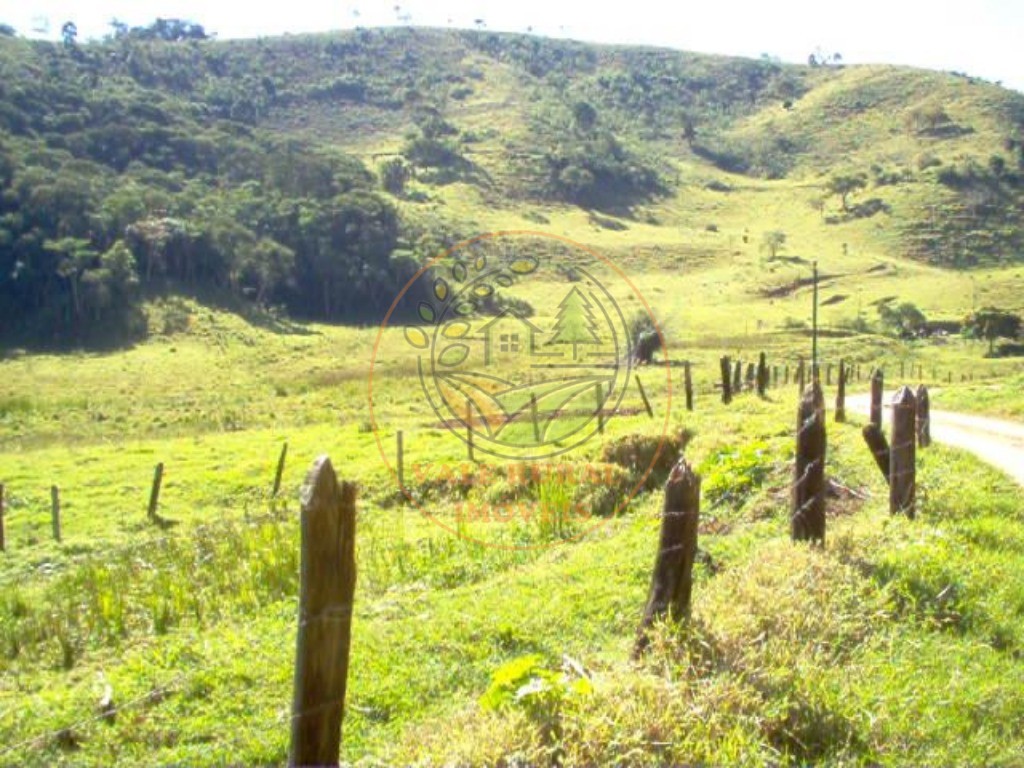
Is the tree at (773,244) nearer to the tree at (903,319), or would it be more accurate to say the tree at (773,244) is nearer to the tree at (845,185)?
the tree at (845,185)

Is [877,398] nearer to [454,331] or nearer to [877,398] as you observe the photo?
[877,398]

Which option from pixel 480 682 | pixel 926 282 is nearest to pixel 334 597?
pixel 480 682

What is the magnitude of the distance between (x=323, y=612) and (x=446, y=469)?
13.4 meters

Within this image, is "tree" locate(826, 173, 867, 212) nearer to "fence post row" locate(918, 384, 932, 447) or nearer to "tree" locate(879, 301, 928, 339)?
"tree" locate(879, 301, 928, 339)

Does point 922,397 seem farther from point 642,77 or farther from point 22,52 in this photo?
point 642,77

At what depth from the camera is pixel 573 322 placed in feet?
62.0

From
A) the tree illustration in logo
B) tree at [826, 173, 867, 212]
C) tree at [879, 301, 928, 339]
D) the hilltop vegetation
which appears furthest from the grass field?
tree at [826, 173, 867, 212]

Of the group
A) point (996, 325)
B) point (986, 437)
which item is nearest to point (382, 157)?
point (996, 325)

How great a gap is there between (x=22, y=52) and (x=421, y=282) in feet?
282

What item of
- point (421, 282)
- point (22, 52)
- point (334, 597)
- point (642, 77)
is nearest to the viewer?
point (334, 597)

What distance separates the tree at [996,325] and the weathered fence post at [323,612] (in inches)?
1865

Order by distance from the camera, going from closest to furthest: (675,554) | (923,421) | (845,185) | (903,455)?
(675,554) → (903,455) → (923,421) → (845,185)

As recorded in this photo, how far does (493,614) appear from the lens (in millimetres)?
7547

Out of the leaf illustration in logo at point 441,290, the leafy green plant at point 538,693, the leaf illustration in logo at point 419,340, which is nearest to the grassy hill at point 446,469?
the leafy green plant at point 538,693
